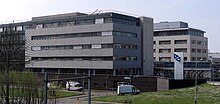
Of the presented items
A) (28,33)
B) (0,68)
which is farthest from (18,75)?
(28,33)

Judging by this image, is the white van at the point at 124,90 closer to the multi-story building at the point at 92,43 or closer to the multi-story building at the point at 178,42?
the multi-story building at the point at 92,43

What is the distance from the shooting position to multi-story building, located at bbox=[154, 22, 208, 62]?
12100 cm

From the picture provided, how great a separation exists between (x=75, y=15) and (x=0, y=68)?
5242 centimetres

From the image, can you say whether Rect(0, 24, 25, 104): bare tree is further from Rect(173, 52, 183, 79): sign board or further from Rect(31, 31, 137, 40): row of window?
Rect(31, 31, 137, 40): row of window

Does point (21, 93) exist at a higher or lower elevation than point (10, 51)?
lower

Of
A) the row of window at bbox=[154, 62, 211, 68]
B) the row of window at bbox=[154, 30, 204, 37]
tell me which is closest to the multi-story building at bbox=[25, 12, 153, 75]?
the row of window at bbox=[154, 62, 211, 68]

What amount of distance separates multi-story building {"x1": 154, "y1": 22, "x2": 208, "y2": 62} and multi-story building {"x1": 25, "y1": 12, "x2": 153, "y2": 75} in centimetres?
2869

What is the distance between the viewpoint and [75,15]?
91562mm

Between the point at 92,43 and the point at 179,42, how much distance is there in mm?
46987

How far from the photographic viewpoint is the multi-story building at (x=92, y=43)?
83.5m

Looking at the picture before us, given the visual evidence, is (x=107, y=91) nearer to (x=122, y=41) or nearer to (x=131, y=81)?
(x=131, y=81)

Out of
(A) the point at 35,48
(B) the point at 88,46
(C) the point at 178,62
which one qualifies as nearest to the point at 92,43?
(B) the point at 88,46

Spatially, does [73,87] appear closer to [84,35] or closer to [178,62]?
[84,35]

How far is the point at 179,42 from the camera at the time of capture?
12250 cm
